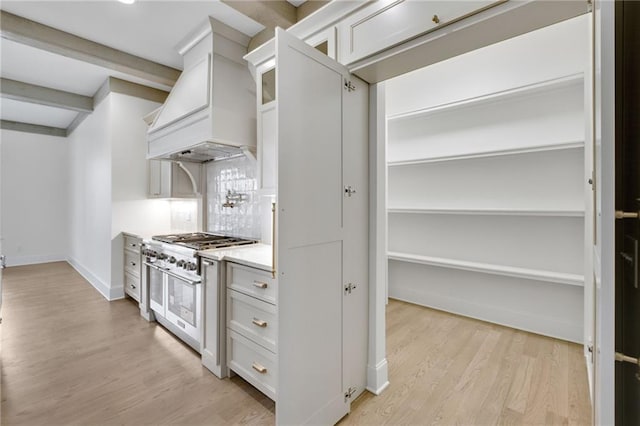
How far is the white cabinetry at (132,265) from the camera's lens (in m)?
3.71

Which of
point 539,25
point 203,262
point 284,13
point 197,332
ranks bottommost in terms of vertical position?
point 197,332

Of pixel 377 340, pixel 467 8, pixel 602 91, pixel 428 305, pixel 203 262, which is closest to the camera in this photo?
pixel 602 91

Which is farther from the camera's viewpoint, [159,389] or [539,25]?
[159,389]

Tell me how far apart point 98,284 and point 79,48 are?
3.24m

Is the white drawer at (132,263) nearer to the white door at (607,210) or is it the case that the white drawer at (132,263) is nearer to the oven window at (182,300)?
the oven window at (182,300)

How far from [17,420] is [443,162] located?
4.13 metres

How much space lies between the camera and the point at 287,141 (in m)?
1.46

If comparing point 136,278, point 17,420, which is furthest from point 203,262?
point 136,278

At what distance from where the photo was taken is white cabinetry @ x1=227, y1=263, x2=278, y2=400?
1.86 meters

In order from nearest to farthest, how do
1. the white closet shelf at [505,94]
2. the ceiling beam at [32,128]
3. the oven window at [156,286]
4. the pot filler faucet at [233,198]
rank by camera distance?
the white closet shelf at [505,94], the oven window at [156,286], the pot filler faucet at [233,198], the ceiling beam at [32,128]

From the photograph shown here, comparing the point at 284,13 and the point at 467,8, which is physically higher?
the point at 284,13

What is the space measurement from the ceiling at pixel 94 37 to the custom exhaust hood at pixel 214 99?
14 cm

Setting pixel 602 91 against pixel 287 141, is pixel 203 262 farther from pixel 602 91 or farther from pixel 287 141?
pixel 602 91

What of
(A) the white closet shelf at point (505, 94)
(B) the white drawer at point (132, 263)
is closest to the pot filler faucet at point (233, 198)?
(B) the white drawer at point (132, 263)
